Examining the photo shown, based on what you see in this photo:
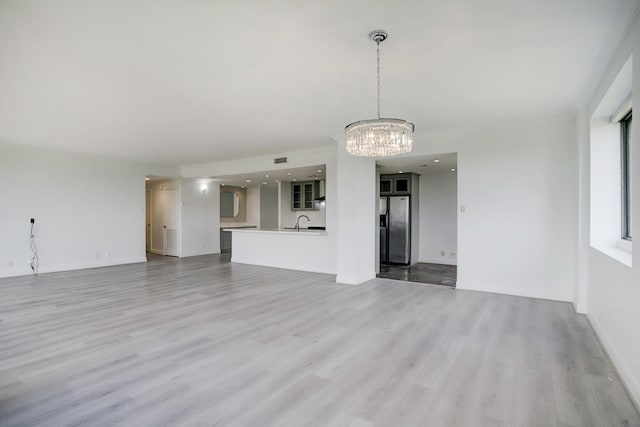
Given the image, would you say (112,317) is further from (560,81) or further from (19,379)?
(560,81)

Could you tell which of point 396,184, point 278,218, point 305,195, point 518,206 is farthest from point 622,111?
point 278,218

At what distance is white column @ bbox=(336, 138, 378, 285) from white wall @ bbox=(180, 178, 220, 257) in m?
5.42

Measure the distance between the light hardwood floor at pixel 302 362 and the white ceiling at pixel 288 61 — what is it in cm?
255

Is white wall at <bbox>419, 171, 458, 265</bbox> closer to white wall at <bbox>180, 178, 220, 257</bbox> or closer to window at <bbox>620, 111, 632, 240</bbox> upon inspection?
window at <bbox>620, 111, 632, 240</bbox>

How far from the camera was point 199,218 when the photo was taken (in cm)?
977

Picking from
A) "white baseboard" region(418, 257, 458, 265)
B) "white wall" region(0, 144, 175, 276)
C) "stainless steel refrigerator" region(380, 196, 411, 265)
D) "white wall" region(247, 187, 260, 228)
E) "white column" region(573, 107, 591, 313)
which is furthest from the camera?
"white wall" region(247, 187, 260, 228)

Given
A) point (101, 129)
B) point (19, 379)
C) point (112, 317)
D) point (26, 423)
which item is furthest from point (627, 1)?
point (101, 129)

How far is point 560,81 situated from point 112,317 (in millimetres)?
5519

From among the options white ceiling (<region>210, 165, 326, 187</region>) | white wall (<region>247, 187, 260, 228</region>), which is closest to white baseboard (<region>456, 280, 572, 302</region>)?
white ceiling (<region>210, 165, 326, 187</region>)

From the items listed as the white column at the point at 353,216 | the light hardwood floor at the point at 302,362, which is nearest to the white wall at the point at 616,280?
the light hardwood floor at the point at 302,362

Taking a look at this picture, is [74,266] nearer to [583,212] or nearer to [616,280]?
[616,280]

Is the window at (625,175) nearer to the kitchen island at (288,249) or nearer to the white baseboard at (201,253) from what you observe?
the kitchen island at (288,249)

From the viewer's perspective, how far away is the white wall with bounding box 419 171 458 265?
798cm

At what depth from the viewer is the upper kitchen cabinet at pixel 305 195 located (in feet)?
31.6
